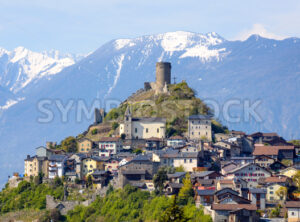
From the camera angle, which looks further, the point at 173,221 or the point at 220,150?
the point at 220,150

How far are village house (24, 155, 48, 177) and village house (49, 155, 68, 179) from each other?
1219mm

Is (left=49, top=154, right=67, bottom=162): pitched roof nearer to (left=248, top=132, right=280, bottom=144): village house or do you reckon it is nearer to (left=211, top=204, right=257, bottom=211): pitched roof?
(left=248, top=132, right=280, bottom=144): village house

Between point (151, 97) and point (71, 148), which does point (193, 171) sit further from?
point (151, 97)

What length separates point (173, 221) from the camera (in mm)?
57188

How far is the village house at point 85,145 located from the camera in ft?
364

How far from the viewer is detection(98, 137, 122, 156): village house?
105750mm

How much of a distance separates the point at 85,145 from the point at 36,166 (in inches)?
407

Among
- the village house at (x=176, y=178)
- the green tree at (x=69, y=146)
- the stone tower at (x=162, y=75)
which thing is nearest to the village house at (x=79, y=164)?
the green tree at (x=69, y=146)

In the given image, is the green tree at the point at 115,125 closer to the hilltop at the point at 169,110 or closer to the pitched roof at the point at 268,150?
the hilltop at the point at 169,110

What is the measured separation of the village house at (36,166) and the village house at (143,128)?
50.9ft

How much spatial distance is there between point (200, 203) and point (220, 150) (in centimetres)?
2415

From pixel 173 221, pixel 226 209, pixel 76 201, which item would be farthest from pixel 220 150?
pixel 173 221

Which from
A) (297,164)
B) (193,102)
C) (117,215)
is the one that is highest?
(193,102)

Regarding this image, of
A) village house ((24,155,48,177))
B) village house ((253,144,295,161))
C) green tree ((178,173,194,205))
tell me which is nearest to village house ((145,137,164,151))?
village house ((24,155,48,177))
